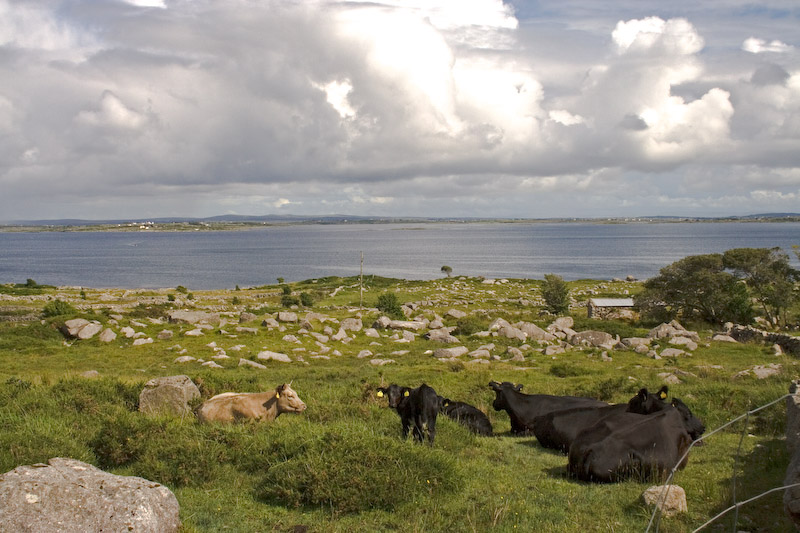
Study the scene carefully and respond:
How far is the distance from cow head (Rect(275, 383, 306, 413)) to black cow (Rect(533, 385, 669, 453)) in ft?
16.8

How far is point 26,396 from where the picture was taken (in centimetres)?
1374

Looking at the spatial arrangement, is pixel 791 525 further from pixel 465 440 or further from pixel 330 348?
pixel 330 348

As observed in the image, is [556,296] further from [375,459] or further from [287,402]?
[375,459]

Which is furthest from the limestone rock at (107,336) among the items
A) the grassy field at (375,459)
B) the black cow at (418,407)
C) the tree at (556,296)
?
the tree at (556,296)

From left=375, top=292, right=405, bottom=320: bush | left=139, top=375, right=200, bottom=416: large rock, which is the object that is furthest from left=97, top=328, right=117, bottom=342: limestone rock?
left=139, top=375, right=200, bottom=416: large rock

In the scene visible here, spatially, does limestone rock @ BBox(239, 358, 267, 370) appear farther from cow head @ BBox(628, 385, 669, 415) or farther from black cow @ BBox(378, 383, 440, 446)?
cow head @ BBox(628, 385, 669, 415)

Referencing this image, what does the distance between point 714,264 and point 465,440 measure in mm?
43811

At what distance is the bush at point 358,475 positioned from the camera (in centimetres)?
828

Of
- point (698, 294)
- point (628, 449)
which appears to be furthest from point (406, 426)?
point (698, 294)

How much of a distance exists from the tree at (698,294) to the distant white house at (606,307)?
292cm

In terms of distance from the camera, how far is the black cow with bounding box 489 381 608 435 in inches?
530

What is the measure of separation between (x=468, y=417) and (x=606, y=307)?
1686 inches

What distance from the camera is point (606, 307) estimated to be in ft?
173

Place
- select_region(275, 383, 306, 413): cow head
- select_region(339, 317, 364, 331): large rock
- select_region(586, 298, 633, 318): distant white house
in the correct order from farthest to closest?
select_region(586, 298, 633, 318): distant white house < select_region(339, 317, 364, 331): large rock < select_region(275, 383, 306, 413): cow head
